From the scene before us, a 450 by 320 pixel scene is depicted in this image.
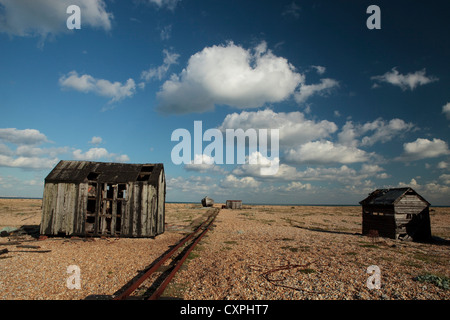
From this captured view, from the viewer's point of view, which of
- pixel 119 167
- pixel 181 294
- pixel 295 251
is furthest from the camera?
pixel 119 167

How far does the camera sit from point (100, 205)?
1756 cm

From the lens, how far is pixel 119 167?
19.2 meters

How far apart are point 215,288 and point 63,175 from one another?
16458 mm

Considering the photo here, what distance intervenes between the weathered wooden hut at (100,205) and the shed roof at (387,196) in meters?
18.6

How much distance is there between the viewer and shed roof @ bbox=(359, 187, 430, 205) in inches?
740

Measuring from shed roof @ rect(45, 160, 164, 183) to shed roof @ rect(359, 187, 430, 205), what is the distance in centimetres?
1886

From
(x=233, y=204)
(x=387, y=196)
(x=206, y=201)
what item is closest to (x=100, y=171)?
(x=387, y=196)

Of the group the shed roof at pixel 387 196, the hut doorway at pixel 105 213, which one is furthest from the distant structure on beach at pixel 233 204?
the hut doorway at pixel 105 213

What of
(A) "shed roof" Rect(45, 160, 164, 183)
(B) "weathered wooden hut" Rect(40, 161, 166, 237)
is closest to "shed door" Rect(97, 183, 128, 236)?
(B) "weathered wooden hut" Rect(40, 161, 166, 237)

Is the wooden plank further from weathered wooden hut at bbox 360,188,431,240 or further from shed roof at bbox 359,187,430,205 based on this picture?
shed roof at bbox 359,187,430,205

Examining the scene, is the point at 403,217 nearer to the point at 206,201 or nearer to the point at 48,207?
the point at 48,207

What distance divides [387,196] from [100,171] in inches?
951
